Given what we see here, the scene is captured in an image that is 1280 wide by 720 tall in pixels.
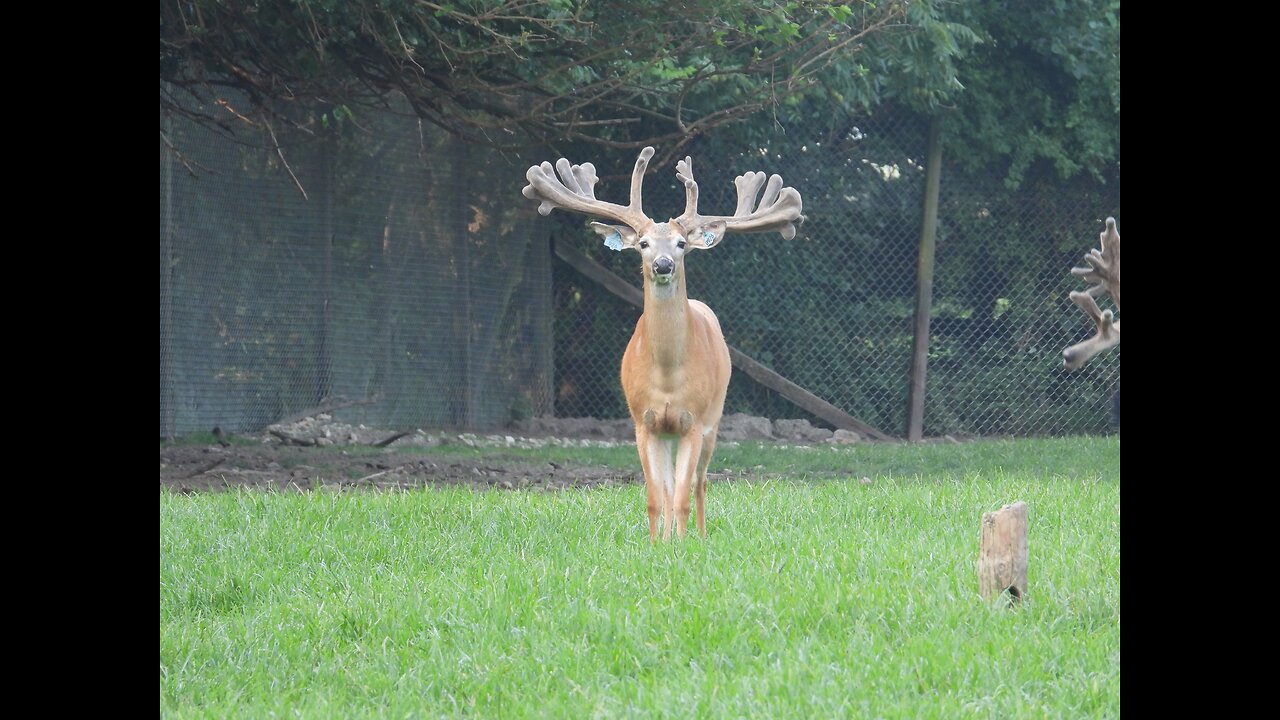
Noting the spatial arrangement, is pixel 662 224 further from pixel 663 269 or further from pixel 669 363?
pixel 669 363

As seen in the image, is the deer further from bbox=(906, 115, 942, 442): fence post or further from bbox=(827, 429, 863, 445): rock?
bbox=(906, 115, 942, 442): fence post

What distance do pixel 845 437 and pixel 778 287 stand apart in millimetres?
1538

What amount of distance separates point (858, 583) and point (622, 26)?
5.82 meters

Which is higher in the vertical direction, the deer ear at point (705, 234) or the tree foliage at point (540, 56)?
the tree foliage at point (540, 56)

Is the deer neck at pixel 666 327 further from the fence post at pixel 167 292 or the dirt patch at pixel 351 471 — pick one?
the fence post at pixel 167 292

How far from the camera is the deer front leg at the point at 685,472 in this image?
20.8ft

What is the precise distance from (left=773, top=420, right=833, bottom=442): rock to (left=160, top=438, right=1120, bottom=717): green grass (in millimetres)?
5705

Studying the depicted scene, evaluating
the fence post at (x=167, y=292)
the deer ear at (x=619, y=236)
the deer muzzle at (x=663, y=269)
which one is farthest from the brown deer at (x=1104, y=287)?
the fence post at (x=167, y=292)

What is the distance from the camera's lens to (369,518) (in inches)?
262

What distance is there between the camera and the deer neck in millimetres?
6605

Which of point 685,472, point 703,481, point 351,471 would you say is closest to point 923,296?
point 351,471

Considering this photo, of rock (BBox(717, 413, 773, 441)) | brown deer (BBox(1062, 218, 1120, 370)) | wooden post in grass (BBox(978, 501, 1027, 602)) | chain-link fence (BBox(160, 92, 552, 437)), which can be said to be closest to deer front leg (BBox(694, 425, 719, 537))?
→ wooden post in grass (BBox(978, 501, 1027, 602))

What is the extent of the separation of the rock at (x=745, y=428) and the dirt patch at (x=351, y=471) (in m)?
2.76

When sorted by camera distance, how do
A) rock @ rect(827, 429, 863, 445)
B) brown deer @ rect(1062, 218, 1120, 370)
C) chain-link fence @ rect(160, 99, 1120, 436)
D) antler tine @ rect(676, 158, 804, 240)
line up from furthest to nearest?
rock @ rect(827, 429, 863, 445) < chain-link fence @ rect(160, 99, 1120, 436) < antler tine @ rect(676, 158, 804, 240) < brown deer @ rect(1062, 218, 1120, 370)
